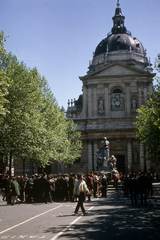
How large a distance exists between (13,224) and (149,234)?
496 cm

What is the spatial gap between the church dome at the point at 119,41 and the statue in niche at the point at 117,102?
16383 mm

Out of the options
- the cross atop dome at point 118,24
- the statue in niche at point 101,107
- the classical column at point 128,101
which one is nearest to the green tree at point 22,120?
the statue in niche at point 101,107

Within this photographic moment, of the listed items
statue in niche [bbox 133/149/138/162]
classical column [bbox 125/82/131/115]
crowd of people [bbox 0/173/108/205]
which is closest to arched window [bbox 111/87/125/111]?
classical column [bbox 125/82/131/115]

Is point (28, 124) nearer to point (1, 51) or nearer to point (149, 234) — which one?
point (1, 51)

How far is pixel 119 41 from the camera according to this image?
69750 millimetres

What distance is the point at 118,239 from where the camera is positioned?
902cm

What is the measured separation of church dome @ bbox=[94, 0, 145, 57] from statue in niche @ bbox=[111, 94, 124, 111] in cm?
1638

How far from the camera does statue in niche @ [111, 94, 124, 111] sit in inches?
2201

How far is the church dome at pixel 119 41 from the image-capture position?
69.4 metres

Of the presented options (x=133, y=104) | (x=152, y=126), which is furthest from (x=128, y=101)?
(x=152, y=126)

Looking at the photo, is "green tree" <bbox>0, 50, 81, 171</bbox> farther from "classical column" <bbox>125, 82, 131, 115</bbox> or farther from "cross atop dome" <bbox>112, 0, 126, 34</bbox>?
"cross atop dome" <bbox>112, 0, 126, 34</bbox>

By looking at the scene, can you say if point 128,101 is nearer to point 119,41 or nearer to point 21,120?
point 119,41

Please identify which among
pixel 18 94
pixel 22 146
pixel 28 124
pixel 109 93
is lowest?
pixel 22 146

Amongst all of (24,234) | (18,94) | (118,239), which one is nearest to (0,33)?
(18,94)
